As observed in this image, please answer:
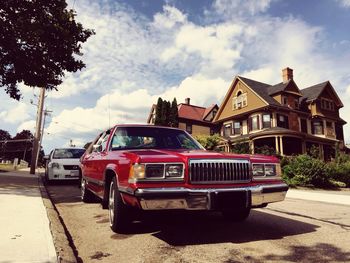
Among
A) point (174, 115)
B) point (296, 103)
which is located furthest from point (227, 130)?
point (174, 115)

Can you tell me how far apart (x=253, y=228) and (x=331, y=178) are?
618 inches

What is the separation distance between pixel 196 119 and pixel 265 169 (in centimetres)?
4067

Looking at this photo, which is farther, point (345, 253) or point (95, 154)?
point (95, 154)

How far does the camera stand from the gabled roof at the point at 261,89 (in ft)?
100

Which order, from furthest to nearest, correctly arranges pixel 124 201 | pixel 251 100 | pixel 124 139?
pixel 251 100, pixel 124 139, pixel 124 201

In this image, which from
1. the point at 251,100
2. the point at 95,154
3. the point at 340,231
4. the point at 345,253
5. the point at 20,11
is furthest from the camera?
the point at 251,100

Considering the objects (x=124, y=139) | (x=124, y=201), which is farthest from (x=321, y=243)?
(x=124, y=139)

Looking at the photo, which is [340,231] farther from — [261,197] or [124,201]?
[124,201]

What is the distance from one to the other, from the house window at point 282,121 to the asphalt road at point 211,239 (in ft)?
82.6

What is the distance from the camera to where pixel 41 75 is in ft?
45.2

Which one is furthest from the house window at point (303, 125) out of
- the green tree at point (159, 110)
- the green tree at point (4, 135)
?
the green tree at point (4, 135)

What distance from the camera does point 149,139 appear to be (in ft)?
18.8

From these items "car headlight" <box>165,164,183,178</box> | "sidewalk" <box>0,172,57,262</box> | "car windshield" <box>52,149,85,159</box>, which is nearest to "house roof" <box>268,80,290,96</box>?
"car windshield" <box>52,149,85,159</box>

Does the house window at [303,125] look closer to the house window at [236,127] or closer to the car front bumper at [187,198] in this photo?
the house window at [236,127]
